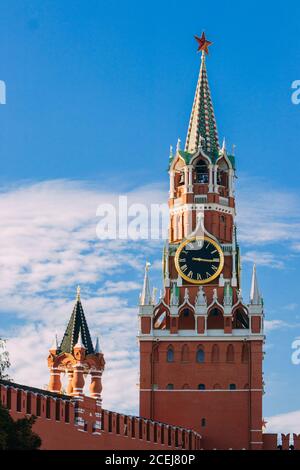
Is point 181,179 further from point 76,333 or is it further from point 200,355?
point 76,333

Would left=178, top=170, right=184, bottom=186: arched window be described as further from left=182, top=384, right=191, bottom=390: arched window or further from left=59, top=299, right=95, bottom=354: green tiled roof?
left=182, top=384, right=191, bottom=390: arched window

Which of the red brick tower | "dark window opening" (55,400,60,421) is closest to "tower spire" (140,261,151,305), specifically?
the red brick tower

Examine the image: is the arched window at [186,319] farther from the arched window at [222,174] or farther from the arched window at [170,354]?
the arched window at [222,174]

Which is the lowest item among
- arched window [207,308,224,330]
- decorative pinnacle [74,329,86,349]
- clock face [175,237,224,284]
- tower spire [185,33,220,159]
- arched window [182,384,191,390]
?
arched window [182,384,191,390]

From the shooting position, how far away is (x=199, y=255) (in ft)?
396

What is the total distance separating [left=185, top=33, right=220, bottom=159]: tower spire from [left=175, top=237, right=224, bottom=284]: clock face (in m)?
7.70

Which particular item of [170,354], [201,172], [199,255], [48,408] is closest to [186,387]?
[170,354]

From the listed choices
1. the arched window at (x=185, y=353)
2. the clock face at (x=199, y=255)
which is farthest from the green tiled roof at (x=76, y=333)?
the clock face at (x=199, y=255)

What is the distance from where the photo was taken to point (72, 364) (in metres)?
109

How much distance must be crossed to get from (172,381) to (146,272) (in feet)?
29.6

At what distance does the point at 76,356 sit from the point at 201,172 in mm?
23452

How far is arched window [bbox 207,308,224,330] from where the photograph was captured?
11825 centimetres

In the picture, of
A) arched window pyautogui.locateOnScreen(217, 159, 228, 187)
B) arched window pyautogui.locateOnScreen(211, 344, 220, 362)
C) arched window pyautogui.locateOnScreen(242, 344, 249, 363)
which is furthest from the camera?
arched window pyautogui.locateOnScreen(217, 159, 228, 187)
